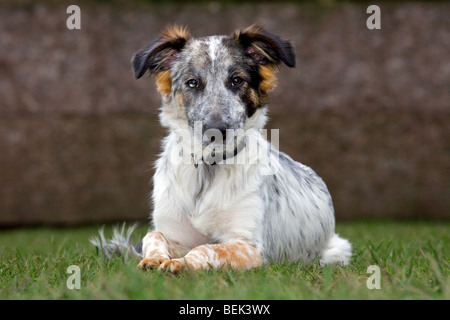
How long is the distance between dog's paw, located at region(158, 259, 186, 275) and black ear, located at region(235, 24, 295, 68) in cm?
168

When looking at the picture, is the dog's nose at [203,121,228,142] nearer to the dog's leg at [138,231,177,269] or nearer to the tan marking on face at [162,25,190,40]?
the dog's leg at [138,231,177,269]

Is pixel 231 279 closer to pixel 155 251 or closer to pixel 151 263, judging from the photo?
pixel 151 263

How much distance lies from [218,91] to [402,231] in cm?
386

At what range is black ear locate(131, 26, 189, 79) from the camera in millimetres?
5012

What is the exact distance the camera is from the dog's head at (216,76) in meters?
4.57

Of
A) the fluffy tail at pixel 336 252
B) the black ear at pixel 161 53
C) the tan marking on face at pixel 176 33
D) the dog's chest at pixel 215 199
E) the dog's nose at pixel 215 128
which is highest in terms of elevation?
the tan marking on face at pixel 176 33

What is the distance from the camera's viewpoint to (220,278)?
3.84 metres

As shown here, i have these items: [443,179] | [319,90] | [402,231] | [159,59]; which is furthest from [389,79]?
[159,59]

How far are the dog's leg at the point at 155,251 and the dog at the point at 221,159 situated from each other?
0.01 metres

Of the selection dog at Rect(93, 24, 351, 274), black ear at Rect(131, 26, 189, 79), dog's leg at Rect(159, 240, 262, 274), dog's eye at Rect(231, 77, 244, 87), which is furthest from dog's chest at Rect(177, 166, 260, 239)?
black ear at Rect(131, 26, 189, 79)

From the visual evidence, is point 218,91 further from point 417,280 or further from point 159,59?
point 417,280

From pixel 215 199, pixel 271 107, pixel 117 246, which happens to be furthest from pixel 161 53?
pixel 271 107

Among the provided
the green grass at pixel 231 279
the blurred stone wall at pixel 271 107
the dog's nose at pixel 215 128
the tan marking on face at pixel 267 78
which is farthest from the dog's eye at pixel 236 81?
the blurred stone wall at pixel 271 107

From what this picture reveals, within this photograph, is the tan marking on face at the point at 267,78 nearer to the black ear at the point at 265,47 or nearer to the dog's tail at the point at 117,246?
the black ear at the point at 265,47
